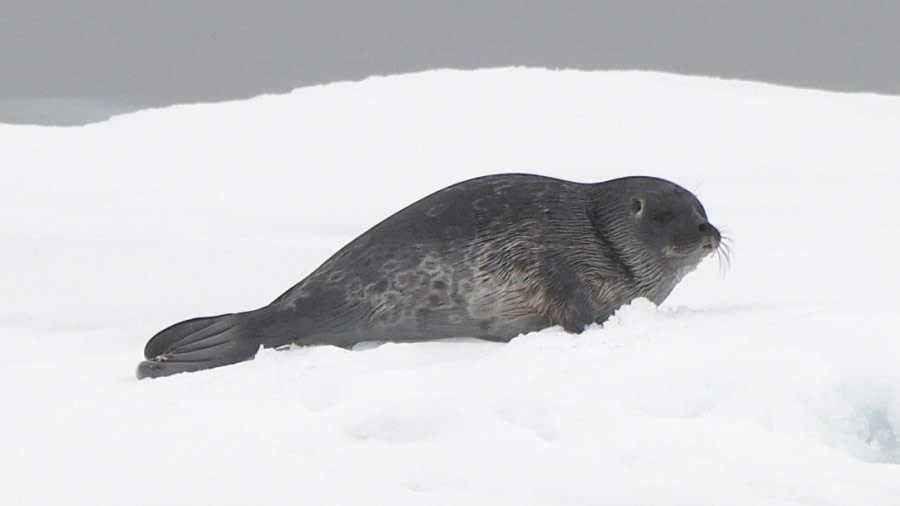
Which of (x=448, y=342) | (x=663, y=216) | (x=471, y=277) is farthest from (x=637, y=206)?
(x=448, y=342)

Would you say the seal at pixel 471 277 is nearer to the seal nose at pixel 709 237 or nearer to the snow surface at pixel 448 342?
the seal nose at pixel 709 237

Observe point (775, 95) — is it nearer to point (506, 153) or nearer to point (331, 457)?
point (506, 153)

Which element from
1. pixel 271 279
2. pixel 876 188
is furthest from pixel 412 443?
pixel 876 188

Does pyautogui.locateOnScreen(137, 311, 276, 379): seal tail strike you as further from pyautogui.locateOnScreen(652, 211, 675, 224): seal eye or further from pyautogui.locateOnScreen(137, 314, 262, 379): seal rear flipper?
pyautogui.locateOnScreen(652, 211, 675, 224): seal eye

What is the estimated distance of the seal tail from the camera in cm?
502

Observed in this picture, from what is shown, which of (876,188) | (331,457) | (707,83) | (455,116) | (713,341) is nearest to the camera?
(331,457)

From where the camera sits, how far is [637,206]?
5.49m

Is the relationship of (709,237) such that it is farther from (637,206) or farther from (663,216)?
(637,206)

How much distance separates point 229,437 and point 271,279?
3.54 meters

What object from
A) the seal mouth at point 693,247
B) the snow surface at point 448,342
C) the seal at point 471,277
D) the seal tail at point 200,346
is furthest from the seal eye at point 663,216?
the seal tail at point 200,346

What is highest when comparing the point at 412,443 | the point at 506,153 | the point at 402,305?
the point at 506,153

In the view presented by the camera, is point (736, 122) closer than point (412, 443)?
No

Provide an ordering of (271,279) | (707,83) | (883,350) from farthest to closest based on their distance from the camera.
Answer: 1. (707,83)
2. (271,279)
3. (883,350)

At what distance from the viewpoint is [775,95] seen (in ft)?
44.7
